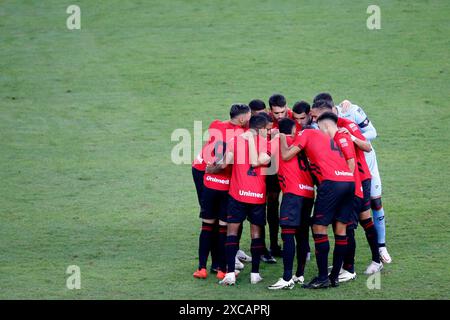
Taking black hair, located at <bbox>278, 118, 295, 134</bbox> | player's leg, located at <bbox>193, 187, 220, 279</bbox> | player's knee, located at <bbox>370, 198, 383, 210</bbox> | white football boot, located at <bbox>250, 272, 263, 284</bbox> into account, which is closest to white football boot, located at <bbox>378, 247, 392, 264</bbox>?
player's knee, located at <bbox>370, 198, 383, 210</bbox>

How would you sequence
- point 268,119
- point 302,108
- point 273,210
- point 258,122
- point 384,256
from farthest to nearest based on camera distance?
point 273,210 < point 384,256 < point 302,108 < point 268,119 < point 258,122

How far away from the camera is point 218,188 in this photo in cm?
895

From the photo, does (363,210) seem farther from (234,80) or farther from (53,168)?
(234,80)

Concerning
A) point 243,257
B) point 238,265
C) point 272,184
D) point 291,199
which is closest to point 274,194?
point 272,184

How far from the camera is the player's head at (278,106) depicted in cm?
922

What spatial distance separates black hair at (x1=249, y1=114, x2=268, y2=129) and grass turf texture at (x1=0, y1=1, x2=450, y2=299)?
1.75m

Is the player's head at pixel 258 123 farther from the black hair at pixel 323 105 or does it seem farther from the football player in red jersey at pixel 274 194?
the black hair at pixel 323 105

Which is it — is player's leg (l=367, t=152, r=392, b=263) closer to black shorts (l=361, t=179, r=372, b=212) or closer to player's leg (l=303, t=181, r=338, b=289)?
black shorts (l=361, t=179, r=372, b=212)

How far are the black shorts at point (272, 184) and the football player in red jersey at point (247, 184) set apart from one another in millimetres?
763

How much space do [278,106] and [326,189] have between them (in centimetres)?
130

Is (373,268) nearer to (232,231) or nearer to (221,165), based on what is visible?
(232,231)

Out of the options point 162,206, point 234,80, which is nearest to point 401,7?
point 234,80

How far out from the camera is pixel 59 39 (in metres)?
18.1

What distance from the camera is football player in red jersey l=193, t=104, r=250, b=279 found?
8938 millimetres
